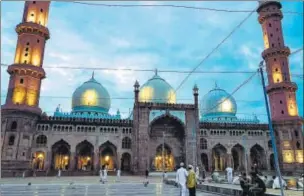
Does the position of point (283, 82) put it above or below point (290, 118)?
above

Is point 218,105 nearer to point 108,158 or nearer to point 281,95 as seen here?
point 281,95

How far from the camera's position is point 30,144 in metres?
30.0

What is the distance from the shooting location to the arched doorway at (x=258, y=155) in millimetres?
38328

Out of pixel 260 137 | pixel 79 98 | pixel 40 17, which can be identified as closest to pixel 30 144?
pixel 79 98

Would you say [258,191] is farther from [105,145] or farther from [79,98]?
[79,98]

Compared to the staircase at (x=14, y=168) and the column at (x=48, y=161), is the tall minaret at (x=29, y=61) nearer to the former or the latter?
the column at (x=48, y=161)

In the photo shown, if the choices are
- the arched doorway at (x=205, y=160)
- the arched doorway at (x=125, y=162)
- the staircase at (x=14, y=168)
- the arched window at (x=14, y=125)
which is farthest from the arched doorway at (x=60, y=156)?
the arched doorway at (x=205, y=160)

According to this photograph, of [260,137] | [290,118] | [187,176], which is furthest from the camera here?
[260,137]

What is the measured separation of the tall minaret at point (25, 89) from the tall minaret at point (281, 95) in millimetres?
30517

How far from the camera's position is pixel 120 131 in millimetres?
35125

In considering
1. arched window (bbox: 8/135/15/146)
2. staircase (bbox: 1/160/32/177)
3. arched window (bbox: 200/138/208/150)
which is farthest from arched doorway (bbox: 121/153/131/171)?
arched window (bbox: 8/135/15/146)

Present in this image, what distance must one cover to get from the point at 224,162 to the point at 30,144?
29148mm

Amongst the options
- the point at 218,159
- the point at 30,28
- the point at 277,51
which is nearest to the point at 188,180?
the point at 30,28

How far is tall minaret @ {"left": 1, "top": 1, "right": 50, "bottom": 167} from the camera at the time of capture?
93.2 feet
